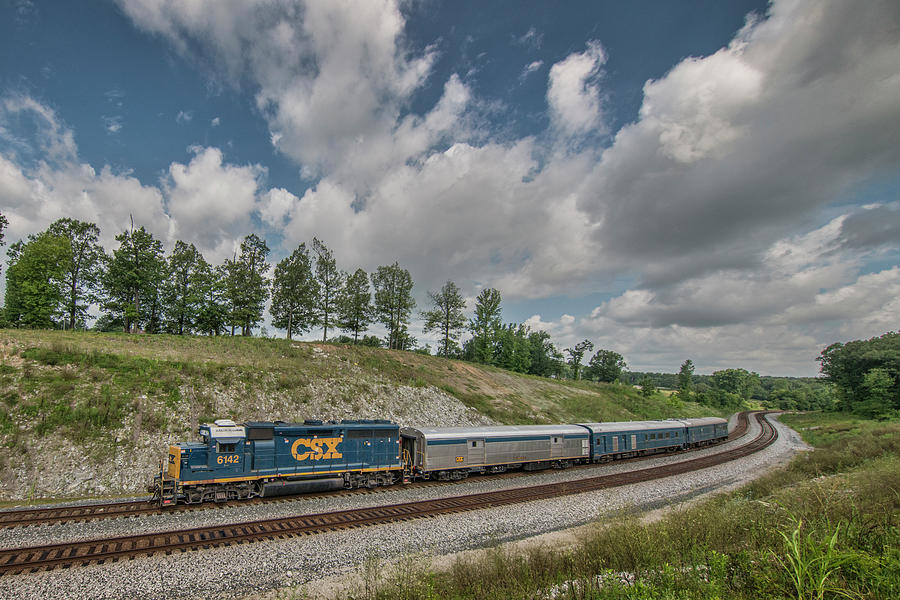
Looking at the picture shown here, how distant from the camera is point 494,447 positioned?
79.3ft

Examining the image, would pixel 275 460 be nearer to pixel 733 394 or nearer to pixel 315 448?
pixel 315 448

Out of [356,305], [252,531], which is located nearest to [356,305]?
[356,305]

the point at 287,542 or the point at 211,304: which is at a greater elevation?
the point at 211,304

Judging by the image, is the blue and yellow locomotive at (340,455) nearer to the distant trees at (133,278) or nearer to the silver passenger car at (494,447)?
the silver passenger car at (494,447)

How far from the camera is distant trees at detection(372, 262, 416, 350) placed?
194ft

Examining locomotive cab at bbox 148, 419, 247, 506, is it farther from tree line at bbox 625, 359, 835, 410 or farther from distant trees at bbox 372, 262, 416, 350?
tree line at bbox 625, 359, 835, 410

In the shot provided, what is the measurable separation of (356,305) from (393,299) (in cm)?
699

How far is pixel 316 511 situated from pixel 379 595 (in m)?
9.34

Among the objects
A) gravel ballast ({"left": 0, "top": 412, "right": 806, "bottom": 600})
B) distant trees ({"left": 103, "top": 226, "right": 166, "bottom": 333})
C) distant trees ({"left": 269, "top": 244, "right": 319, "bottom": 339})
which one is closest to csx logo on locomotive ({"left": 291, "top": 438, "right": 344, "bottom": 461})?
gravel ballast ({"left": 0, "top": 412, "right": 806, "bottom": 600})

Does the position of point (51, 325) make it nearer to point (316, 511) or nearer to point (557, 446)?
point (316, 511)

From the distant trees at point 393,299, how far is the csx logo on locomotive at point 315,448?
38646mm

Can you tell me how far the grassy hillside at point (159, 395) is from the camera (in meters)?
20.4

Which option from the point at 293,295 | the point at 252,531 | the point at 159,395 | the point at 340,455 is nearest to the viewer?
the point at 252,531

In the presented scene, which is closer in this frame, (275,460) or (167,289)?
(275,460)
